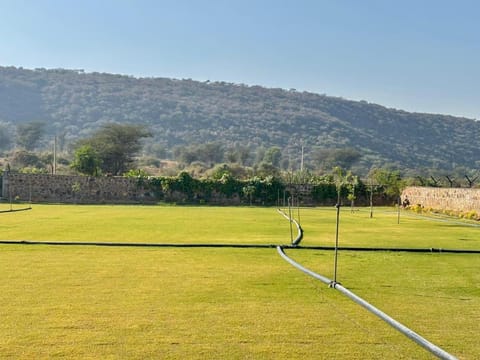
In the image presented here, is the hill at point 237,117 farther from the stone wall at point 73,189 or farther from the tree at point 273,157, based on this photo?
the stone wall at point 73,189

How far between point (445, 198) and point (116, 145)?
3303cm

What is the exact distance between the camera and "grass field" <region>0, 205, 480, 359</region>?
5625 millimetres

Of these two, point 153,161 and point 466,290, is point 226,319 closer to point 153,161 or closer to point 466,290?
point 466,290

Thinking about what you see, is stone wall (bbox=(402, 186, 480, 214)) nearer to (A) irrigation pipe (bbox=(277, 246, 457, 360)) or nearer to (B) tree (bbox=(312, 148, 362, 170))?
(A) irrigation pipe (bbox=(277, 246, 457, 360))

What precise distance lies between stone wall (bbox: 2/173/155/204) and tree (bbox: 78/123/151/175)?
11304 mm

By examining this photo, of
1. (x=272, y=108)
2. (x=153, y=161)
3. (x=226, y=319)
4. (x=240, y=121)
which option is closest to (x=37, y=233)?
(x=226, y=319)

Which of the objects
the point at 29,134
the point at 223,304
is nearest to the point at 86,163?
the point at 29,134

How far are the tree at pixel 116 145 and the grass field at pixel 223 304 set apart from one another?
4627 cm

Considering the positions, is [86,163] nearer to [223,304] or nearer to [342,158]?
[342,158]

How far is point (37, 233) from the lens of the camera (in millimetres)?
16859

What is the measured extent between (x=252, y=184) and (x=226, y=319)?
132ft

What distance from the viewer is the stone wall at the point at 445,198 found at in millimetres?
32438

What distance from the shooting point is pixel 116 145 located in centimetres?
5969

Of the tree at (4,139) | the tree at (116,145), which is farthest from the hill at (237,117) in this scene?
the tree at (116,145)
